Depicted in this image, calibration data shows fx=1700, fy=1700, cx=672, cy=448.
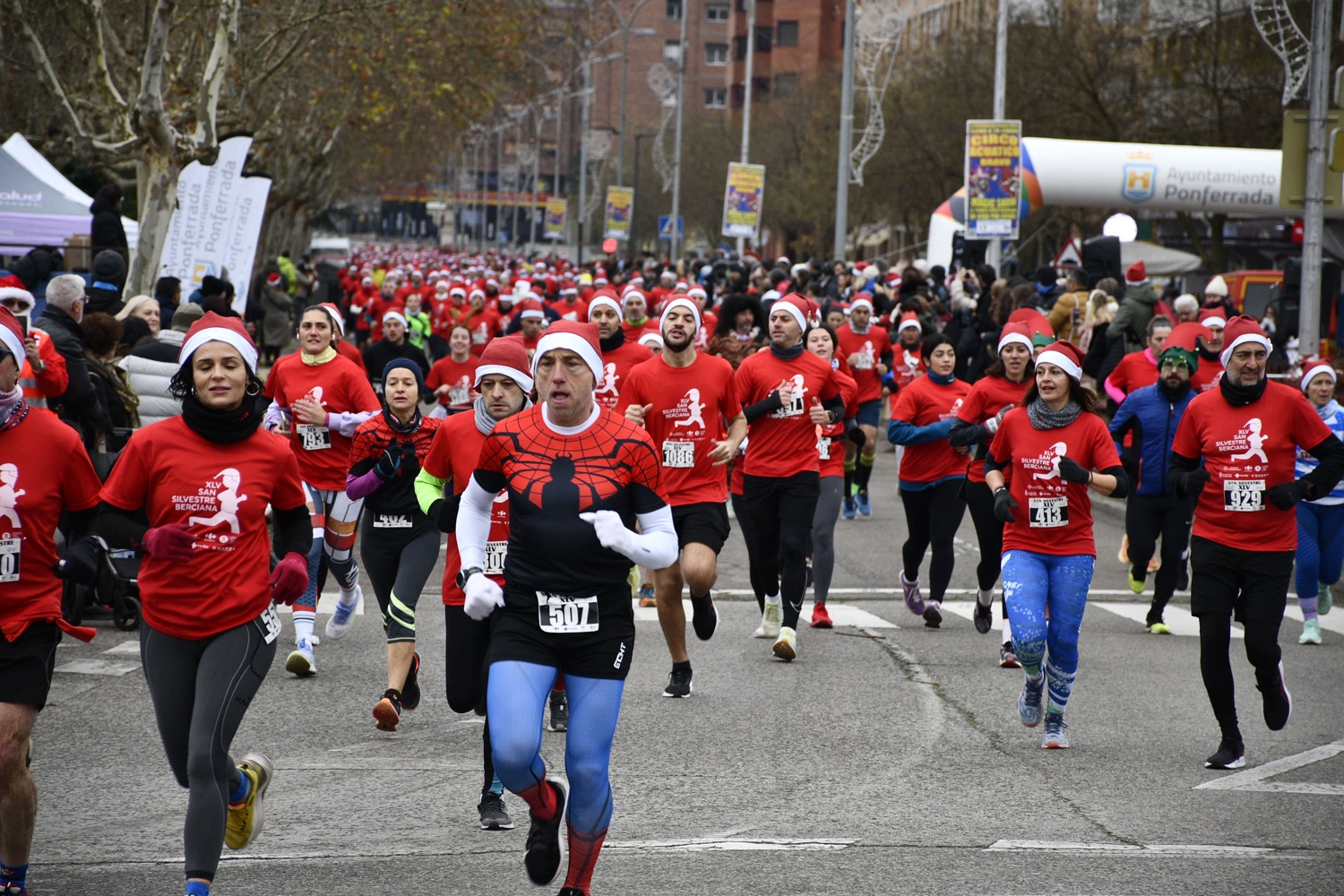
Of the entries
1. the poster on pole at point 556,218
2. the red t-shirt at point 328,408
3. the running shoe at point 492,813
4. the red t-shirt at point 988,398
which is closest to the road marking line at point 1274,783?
the red t-shirt at point 988,398

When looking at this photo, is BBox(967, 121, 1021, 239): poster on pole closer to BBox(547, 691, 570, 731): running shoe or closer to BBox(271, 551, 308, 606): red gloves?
BBox(547, 691, 570, 731): running shoe

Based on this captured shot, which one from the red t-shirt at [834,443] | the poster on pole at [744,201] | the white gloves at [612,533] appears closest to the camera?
the white gloves at [612,533]

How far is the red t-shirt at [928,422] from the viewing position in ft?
37.3

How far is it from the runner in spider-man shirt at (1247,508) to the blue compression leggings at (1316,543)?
351 cm

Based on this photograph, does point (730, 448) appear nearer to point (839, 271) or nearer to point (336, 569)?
point (336, 569)

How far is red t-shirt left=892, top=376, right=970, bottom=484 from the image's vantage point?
1138 cm

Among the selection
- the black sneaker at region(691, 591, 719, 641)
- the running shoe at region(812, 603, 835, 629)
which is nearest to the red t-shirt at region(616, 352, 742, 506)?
the black sneaker at region(691, 591, 719, 641)

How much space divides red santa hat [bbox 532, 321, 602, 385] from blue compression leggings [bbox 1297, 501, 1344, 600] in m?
7.32

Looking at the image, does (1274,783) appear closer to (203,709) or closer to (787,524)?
(787,524)

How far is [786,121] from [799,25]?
37073 mm

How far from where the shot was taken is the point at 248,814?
18.7 ft

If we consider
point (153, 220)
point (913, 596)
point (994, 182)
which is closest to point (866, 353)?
point (913, 596)

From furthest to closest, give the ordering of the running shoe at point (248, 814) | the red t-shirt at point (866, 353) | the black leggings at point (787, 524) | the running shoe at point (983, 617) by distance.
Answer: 1. the red t-shirt at point (866, 353)
2. the running shoe at point (983, 617)
3. the black leggings at point (787, 524)
4. the running shoe at point (248, 814)

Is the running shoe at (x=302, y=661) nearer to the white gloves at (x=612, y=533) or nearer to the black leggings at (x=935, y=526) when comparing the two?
the black leggings at (x=935, y=526)
